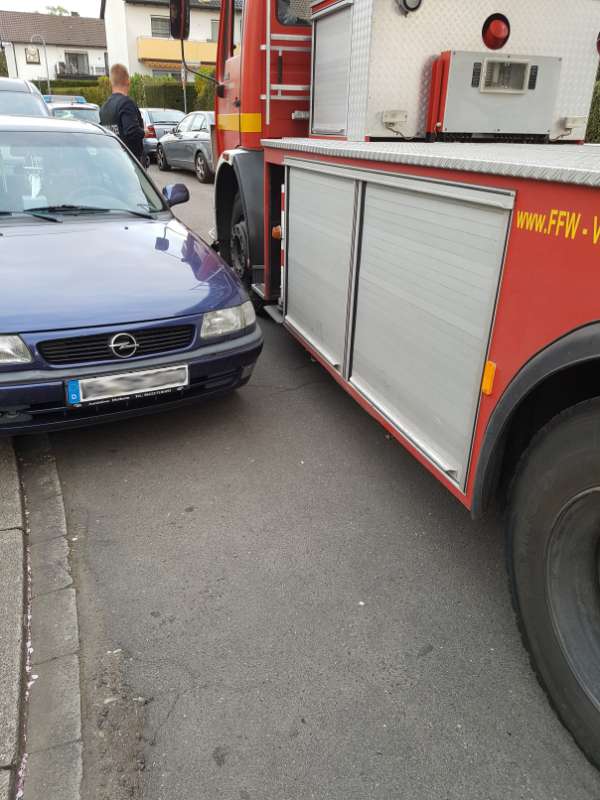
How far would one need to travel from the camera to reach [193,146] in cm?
1576

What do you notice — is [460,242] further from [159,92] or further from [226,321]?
[159,92]

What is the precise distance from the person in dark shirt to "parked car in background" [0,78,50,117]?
3.01ft

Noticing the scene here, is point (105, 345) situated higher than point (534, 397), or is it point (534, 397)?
point (534, 397)

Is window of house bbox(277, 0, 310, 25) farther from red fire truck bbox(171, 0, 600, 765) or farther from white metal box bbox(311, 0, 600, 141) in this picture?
white metal box bbox(311, 0, 600, 141)

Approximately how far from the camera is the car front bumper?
3.04 m

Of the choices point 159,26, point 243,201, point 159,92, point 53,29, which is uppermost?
point 53,29

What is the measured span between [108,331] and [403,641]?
2.03 meters

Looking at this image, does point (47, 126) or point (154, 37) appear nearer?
point (47, 126)

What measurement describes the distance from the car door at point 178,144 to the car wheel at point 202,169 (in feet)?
3.02

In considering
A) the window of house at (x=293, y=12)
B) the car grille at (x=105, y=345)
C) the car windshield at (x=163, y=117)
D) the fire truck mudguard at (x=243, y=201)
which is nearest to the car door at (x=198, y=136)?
the car windshield at (x=163, y=117)

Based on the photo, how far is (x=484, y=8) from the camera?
154 inches

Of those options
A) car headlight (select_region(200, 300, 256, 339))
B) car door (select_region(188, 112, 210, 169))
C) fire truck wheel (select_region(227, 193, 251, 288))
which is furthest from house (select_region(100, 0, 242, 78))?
car headlight (select_region(200, 300, 256, 339))

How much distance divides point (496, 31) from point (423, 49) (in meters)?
0.50

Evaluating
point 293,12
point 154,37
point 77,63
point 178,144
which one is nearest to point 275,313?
point 293,12
